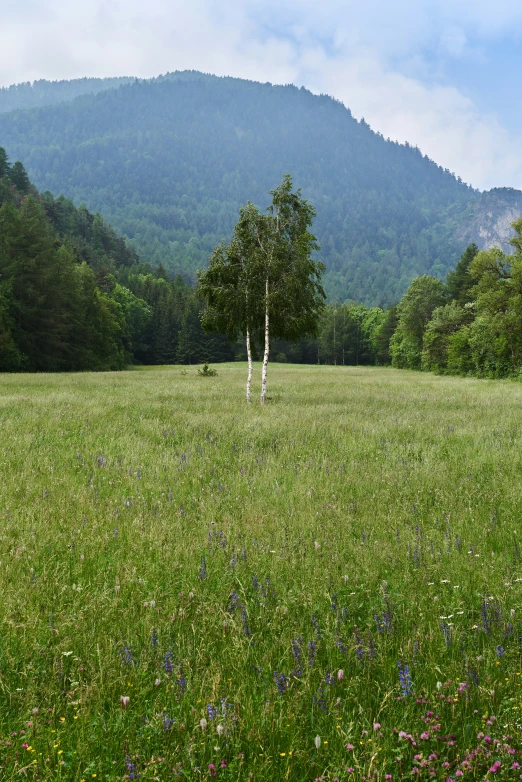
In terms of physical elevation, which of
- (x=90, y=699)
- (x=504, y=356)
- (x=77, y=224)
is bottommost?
(x=90, y=699)

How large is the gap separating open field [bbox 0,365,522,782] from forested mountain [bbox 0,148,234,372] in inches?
1820

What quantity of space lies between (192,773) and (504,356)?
53943mm

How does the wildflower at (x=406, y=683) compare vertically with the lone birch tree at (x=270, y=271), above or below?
below

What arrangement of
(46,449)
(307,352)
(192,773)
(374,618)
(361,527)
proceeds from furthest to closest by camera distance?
(307,352), (46,449), (361,527), (374,618), (192,773)

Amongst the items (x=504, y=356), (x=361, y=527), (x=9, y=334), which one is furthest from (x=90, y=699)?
(x=504, y=356)

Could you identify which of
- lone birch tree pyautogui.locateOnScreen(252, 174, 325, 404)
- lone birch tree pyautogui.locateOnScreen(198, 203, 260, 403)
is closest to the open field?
lone birch tree pyautogui.locateOnScreen(252, 174, 325, 404)

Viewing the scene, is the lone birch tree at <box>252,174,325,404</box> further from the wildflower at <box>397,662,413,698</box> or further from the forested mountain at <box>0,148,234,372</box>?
the forested mountain at <box>0,148,234,372</box>

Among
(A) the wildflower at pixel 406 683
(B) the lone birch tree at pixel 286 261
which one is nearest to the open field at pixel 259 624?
(A) the wildflower at pixel 406 683

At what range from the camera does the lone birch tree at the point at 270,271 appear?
2038 cm

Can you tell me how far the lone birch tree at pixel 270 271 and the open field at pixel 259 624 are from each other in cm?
1389

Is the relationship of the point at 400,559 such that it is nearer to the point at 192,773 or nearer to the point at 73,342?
the point at 192,773

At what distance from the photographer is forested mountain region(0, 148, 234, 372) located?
49062mm

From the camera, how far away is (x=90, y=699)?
8.65 feet

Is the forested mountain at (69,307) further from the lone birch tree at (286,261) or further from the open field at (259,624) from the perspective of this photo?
the open field at (259,624)
